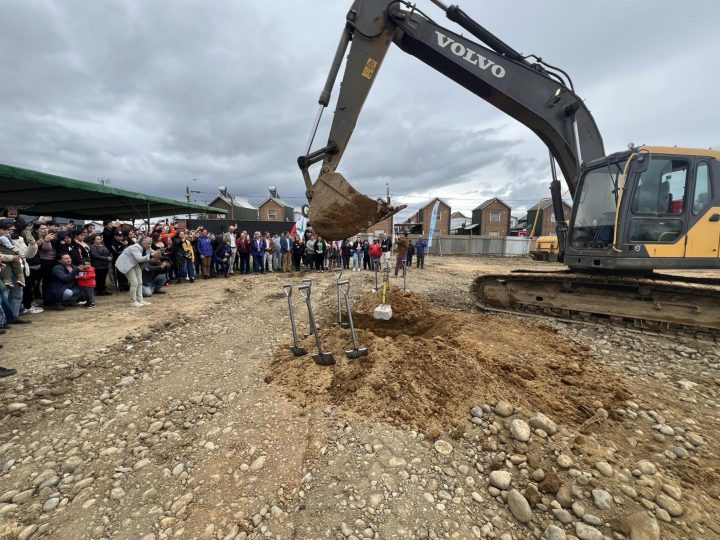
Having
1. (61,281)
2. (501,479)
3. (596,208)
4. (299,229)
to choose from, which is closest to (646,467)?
(501,479)

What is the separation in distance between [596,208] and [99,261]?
11.7m

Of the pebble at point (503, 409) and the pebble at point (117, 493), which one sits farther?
the pebble at point (503, 409)

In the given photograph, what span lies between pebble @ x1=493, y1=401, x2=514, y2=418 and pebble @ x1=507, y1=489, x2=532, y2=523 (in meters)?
0.89

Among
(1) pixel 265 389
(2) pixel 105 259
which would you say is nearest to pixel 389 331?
(1) pixel 265 389

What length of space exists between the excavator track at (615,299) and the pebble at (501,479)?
5.52 m

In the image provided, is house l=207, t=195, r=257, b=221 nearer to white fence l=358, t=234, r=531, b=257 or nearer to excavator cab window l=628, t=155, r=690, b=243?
white fence l=358, t=234, r=531, b=257

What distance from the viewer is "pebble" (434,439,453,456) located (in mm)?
2869

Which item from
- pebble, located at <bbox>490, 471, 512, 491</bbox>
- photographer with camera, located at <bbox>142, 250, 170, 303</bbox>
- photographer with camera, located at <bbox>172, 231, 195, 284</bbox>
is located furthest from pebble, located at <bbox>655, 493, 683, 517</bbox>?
photographer with camera, located at <bbox>172, 231, 195, 284</bbox>

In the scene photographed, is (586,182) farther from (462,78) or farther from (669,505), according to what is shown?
(669,505)

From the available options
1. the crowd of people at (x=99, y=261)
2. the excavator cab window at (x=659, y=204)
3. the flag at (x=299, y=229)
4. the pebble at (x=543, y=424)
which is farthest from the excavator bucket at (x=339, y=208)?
the flag at (x=299, y=229)

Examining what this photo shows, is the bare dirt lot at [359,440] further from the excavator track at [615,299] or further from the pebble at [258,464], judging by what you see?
the excavator track at [615,299]

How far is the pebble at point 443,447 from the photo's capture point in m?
2.87

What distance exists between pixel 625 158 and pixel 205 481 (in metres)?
7.97

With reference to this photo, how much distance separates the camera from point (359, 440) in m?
2.95
